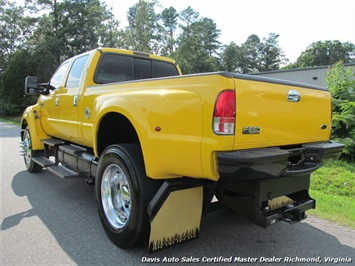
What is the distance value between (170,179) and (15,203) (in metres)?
2.97

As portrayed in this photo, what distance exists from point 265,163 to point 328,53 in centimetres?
8706

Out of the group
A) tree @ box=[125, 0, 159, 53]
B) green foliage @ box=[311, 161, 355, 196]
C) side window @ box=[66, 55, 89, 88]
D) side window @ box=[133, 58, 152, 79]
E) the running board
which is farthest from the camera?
tree @ box=[125, 0, 159, 53]

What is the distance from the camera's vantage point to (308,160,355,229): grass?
397 centimetres

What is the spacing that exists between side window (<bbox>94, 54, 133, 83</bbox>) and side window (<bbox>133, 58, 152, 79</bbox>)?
0.09 m

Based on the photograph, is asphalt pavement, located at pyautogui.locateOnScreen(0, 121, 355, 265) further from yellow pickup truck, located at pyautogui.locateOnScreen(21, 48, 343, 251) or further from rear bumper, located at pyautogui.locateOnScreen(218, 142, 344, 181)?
rear bumper, located at pyautogui.locateOnScreen(218, 142, 344, 181)

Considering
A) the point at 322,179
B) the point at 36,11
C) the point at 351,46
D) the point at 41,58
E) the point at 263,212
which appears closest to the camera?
the point at 263,212

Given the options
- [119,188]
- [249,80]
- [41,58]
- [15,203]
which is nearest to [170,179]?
[119,188]

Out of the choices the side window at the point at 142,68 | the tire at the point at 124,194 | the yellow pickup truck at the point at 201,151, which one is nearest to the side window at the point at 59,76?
the side window at the point at 142,68

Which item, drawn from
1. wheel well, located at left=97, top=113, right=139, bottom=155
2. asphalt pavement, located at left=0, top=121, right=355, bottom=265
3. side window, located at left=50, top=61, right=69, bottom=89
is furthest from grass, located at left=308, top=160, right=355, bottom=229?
side window, located at left=50, top=61, right=69, bottom=89

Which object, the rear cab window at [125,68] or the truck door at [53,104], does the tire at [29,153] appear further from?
the rear cab window at [125,68]

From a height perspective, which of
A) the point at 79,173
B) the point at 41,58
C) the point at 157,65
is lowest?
the point at 79,173

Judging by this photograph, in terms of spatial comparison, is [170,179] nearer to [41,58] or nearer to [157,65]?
[157,65]

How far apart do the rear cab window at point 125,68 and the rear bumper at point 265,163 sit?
8.88 feet

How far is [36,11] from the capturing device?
40.7 metres
